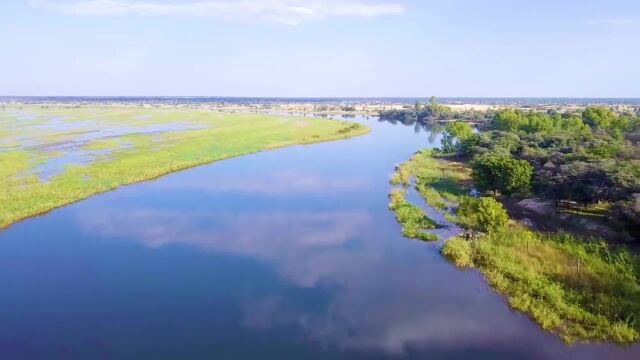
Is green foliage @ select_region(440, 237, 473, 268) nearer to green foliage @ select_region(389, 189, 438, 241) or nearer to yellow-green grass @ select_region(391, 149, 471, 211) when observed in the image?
green foliage @ select_region(389, 189, 438, 241)

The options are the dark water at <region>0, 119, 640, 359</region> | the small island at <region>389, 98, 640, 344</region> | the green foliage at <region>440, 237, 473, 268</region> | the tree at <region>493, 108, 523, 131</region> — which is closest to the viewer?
the dark water at <region>0, 119, 640, 359</region>

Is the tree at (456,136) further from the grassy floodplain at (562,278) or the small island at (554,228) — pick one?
the grassy floodplain at (562,278)

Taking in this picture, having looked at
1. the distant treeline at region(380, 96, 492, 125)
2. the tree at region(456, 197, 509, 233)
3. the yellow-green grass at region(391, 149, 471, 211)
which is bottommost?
the distant treeline at region(380, 96, 492, 125)

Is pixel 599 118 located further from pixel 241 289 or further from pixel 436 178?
pixel 241 289


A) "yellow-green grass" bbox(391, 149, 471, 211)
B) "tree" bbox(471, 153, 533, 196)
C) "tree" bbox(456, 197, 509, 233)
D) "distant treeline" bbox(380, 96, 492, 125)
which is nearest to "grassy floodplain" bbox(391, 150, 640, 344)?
"tree" bbox(456, 197, 509, 233)

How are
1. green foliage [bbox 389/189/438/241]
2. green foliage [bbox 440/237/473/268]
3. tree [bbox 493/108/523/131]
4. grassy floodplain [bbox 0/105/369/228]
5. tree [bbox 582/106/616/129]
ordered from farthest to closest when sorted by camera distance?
tree [bbox 493/108/523/131] < tree [bbox 582/106/616/129] < grassy floodplain [bbox 0/105/369/228] < green foliage [bbox 389/189/438/241] < green foliage [bbox 440/237/473/268]

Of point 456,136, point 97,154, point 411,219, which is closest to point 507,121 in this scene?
point 456,136

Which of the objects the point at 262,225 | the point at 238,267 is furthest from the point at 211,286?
the point at 262,225

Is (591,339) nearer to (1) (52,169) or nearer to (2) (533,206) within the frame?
(2) (533,206)
